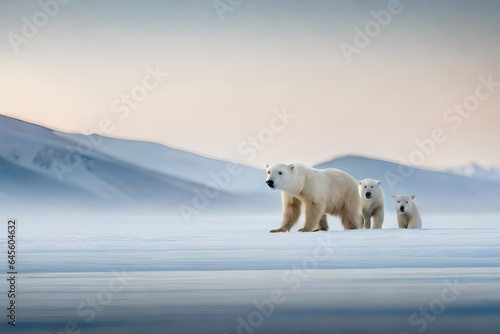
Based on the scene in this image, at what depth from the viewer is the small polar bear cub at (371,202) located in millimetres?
5242

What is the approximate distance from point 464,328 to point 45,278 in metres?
1.66

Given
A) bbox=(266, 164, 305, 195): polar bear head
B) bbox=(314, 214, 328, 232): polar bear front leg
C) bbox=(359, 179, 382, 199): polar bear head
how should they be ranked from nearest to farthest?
bbox=(266, 164, 305, 195): polar bear head → bbox=(359, 179, 382, 199): polar bear head → bbox=(314, 214, 328, 232): polar bear front leg

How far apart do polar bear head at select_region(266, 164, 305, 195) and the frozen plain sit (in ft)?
1.22

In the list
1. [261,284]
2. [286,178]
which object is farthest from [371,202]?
[261,284]

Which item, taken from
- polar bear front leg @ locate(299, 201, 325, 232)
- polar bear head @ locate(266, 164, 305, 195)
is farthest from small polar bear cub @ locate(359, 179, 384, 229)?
polar bear head @ locate(266, 164, 305, 195)

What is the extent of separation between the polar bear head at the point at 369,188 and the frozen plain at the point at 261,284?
22.4 inches

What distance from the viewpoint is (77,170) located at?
35.8 feet

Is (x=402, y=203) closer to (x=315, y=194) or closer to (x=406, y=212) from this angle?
(x=406, y=212)

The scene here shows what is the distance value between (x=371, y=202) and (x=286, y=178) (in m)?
0.74

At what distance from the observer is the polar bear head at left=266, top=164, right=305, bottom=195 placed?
4.93m

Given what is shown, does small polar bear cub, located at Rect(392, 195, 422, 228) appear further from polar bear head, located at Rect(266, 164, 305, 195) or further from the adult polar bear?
polar bear head, located at Rect(266, 164, 305, 195)

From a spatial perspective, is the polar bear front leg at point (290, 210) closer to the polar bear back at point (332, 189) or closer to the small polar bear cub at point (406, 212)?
the polar bear back at point (332, 189)

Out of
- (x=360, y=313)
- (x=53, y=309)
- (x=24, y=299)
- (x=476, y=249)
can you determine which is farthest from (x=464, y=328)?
(x=476, y=249)

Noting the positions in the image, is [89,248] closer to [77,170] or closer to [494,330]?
[494,330]
